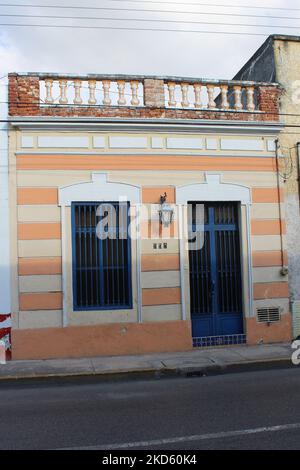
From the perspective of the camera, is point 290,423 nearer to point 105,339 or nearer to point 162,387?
point 162,387

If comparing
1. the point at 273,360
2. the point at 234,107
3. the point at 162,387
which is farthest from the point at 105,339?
the point at 234,107

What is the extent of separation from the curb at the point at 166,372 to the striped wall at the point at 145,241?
5.12 feet

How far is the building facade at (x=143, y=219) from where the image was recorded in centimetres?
960

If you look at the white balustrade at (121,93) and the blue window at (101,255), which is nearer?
the blue window at (101,255)

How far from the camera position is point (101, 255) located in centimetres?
992

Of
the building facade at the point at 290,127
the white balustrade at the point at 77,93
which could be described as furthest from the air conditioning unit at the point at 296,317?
the white balustrade at the point at 77,93

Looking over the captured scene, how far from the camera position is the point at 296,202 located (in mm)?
10898

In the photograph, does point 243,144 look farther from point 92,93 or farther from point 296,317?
point 296,317

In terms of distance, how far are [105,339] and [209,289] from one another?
7.93 feet

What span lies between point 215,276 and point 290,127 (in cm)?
376

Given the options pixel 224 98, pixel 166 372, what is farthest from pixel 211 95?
pixel 166 372

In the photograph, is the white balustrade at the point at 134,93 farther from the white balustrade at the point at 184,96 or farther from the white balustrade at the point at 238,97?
the white balustrade at the point at 238,97

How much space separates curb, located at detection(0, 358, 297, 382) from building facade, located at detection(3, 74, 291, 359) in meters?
1.34
